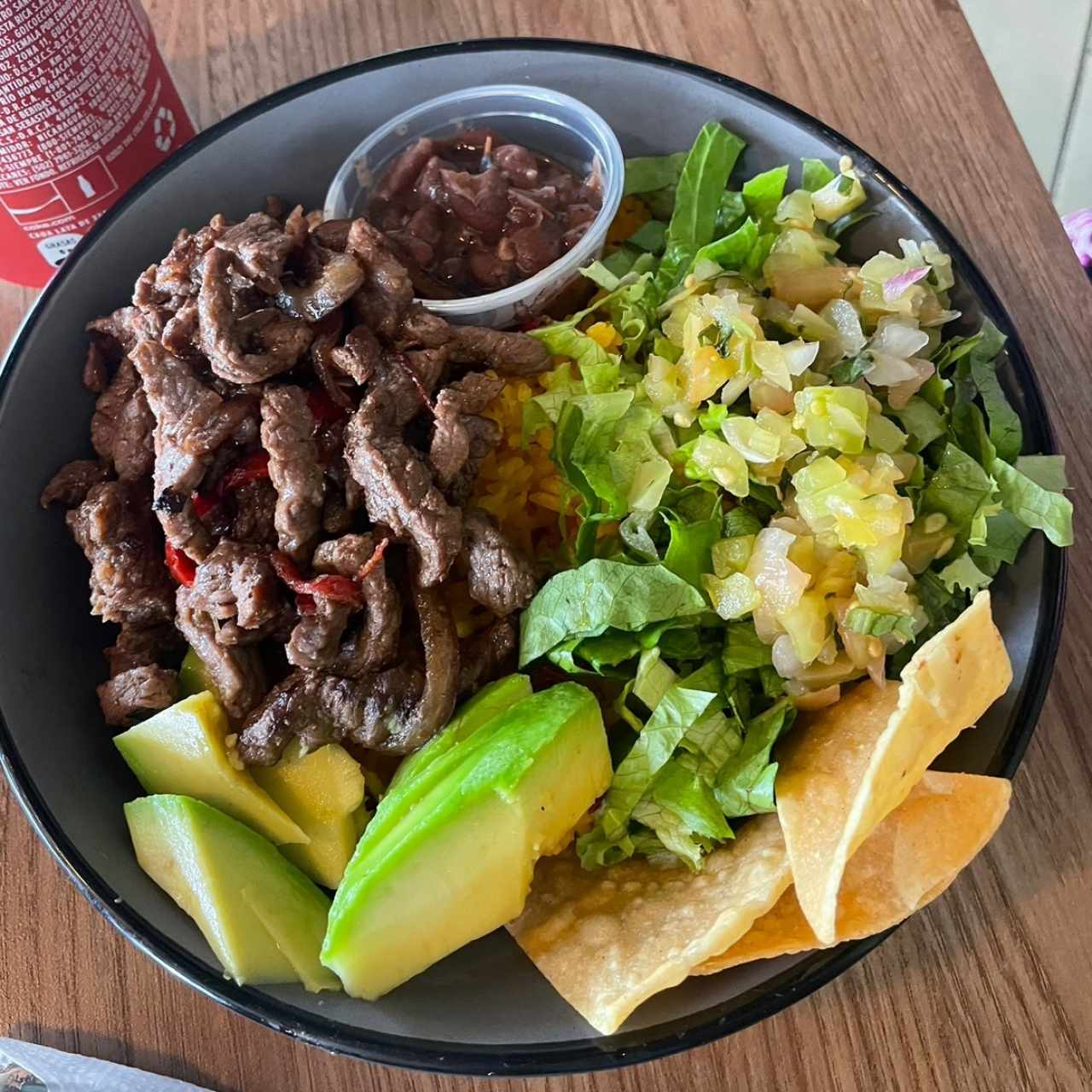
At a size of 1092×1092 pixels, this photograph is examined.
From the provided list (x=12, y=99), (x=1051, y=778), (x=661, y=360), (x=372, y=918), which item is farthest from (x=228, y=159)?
A: (x=1051, y=778)

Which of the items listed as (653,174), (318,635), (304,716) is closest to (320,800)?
(304,716)

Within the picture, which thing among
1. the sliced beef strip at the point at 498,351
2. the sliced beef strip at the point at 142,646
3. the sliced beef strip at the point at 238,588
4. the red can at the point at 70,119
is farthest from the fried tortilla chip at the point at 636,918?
the red can at the point at 70,119

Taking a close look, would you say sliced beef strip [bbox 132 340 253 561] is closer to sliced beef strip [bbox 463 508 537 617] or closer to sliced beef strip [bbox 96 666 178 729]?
A: sliced beef strip [bbox 96 666 178 729]

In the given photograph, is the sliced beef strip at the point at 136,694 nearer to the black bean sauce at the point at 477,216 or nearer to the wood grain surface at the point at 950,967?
the wood grain surface at the point at 950,967

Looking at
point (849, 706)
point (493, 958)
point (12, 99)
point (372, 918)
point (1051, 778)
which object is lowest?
point (1051, 778)

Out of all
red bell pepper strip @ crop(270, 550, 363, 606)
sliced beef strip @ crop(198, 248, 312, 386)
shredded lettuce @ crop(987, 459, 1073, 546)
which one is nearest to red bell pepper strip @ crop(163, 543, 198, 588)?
red bell pepper strip @ crop(270, 550, 363, 606)

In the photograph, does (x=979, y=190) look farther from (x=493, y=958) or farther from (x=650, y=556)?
(x=493, y=958)

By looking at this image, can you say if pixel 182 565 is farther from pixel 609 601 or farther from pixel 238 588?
pixel 609 601
